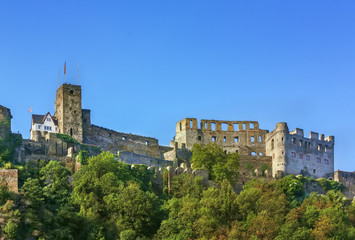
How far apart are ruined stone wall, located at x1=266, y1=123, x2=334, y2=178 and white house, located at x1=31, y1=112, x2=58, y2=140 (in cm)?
2064

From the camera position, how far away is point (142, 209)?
202 ft

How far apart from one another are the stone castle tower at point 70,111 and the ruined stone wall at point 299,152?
1871 cm

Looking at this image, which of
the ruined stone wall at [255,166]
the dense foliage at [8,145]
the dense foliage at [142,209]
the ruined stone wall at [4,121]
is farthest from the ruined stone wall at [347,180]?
the ruined stone wall at [4,121]

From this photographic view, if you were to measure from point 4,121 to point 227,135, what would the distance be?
25885 mm

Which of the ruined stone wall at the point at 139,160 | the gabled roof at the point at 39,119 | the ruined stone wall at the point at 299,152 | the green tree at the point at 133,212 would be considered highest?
the gabled roof at the point at 39,119

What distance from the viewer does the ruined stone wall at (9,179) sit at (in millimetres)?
60250

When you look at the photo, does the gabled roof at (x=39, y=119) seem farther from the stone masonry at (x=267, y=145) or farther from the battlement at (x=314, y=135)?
the battlement at (x=314, y=135)

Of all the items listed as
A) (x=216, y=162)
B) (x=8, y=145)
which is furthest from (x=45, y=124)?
(x=216, y=162)

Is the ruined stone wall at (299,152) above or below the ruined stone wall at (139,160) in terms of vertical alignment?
above

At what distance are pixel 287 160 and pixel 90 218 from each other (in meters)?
27.6

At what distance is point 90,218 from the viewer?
198 feet

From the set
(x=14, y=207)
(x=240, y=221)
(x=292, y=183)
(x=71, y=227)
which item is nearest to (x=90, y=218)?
(x=71, y=227)

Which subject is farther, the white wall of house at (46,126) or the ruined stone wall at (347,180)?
the ruined stone wall at (347,180)

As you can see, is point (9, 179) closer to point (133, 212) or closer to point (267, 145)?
point (133, 212)
